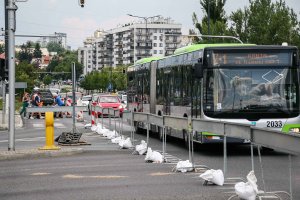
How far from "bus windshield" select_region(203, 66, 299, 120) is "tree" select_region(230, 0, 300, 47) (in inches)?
1484

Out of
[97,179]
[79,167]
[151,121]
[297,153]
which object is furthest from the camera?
[151,121]

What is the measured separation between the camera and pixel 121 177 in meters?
13.9

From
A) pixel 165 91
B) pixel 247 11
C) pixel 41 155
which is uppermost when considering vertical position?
pixel 247 11

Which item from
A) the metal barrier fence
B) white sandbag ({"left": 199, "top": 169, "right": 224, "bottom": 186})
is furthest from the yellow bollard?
white sandbag ({"left": 199, "top": 169, "right": 224, "bottom": 186})

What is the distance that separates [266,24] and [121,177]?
4484 centimetres

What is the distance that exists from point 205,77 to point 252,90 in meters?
1.20

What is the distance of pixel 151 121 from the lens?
20.3 meters

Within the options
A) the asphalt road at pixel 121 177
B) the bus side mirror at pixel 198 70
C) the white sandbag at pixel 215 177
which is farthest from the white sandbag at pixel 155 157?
the white sandbag at pixel 215 177

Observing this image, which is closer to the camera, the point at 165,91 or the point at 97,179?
the point at 97,179

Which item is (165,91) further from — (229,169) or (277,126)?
(229,169)

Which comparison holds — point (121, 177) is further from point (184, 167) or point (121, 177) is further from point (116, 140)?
point (116, 140)

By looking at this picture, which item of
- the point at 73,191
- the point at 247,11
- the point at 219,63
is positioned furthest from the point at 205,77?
the point at 247,11

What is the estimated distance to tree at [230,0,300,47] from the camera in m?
56.5

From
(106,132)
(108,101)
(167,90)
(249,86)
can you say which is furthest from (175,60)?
(108,101)
